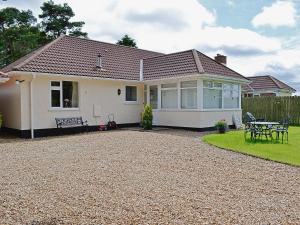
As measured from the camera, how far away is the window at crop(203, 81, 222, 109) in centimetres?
1820

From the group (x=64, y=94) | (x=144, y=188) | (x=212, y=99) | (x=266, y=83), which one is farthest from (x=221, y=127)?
(x=266, y=83)

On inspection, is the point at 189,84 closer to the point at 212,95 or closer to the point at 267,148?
the point at 212,95

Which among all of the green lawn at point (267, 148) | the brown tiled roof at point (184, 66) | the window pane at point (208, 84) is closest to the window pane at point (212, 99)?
the window pane at point (208, 84)

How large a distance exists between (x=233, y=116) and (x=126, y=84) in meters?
7.18

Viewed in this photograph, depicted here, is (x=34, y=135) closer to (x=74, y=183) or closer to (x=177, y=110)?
(x=177, y=110)

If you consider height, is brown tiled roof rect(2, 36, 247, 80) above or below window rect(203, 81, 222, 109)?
above

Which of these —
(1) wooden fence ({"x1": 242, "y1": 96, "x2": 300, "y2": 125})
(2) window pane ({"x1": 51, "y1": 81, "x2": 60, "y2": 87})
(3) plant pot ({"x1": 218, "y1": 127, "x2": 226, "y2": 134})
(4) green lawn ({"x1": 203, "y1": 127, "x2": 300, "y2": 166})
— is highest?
(2) window pane ({"x1": 51, "y1": 81, "x2": 60, "y2": 87})

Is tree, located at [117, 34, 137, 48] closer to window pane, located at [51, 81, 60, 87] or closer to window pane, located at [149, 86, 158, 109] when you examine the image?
window pane, located at [149, 86, 158, 109]

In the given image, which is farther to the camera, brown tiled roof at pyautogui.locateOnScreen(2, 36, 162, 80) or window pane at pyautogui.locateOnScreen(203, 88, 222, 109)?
window pane at pyautogui.locateOnScreen(203, 88, 222, 109)

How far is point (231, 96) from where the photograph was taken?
20.4 m

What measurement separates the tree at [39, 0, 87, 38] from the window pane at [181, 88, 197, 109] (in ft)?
96.8

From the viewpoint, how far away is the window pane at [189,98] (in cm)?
1819

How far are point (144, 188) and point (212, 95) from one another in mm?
12982

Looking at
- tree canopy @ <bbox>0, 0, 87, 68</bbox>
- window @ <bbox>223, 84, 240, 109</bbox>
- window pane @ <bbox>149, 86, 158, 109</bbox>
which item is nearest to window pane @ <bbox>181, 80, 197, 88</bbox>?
window pane @ <bbox>149, 86, 158, 109</bbox>
